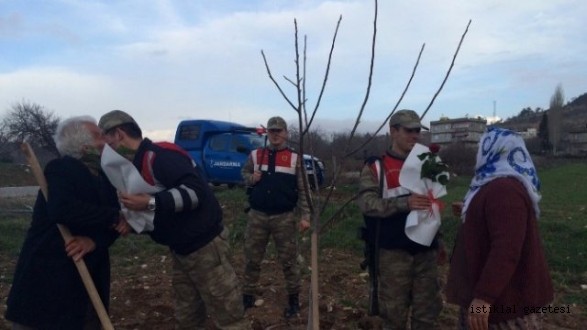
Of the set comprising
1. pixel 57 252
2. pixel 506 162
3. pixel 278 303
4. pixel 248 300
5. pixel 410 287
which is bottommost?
pixel 278 303

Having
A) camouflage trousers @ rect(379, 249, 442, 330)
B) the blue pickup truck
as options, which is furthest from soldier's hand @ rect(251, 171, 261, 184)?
the blue pickup truck

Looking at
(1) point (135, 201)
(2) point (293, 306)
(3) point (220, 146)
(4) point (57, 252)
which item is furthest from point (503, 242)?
(3) point (220, 146)

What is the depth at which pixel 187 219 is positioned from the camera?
11.0 feet

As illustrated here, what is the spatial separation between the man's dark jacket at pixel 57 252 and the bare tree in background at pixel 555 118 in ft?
165

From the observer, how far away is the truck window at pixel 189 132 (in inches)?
683

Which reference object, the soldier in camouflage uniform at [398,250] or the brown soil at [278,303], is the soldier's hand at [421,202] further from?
the brown soil at [278,303]

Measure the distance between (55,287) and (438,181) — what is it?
7.88 feet

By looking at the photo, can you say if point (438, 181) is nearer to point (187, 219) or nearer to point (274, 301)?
point (187, 219)

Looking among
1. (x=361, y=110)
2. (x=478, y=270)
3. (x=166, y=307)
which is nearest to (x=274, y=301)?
(x=166, y=307)

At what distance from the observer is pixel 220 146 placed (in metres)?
16.6

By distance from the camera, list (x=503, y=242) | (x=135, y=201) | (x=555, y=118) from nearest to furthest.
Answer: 1. (x=503, y=242)
2. (x=135, y=201)
3. (x=555, y=118)

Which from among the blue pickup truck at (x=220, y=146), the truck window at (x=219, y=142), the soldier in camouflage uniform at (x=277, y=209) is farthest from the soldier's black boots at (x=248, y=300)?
the truck window at (x=219, y=142)

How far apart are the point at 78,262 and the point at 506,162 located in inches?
93.6

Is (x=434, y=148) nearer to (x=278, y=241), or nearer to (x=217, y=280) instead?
A: (x=217, y=280)
